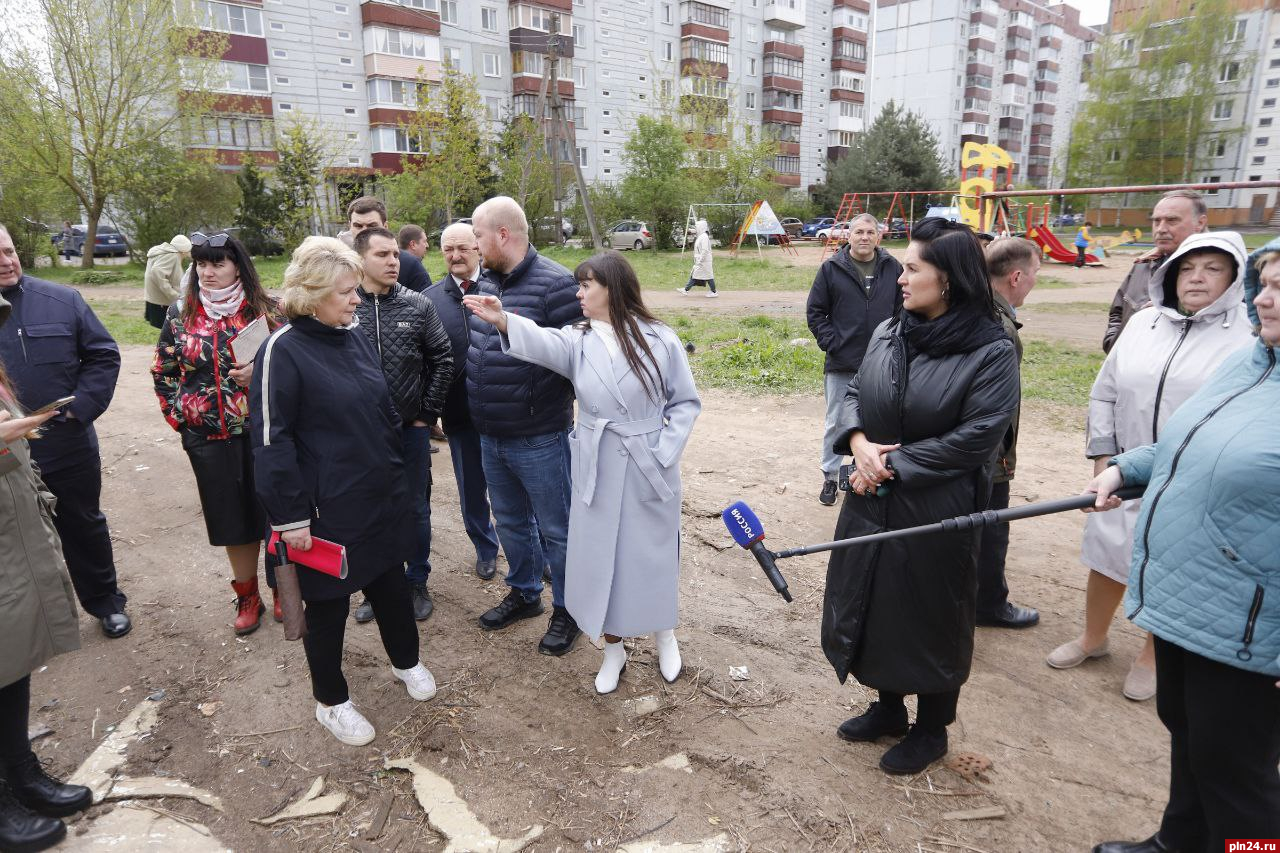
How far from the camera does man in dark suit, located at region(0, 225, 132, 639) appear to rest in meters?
3.58

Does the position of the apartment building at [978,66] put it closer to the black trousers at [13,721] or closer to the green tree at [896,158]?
the green tree at [896,158]

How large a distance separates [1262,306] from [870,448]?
1.10 meters

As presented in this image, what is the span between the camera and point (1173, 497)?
1985 mm

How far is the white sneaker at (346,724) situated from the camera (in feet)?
9.81

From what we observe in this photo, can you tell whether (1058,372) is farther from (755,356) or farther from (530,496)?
(530,496)

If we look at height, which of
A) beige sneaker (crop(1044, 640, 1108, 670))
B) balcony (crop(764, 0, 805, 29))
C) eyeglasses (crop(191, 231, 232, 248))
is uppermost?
balcony (crop(764, 0, 805, 29))

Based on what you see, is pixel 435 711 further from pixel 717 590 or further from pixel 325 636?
pixel 717 590

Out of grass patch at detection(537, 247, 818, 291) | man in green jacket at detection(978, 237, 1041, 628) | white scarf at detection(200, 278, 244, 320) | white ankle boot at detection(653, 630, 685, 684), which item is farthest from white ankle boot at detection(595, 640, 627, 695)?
grass patch at detection(537, 247, 818, 291)

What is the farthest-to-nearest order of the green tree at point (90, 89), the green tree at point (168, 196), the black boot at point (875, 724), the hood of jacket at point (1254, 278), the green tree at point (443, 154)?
the green tree at point (443, 154), the green tree at point (168, 196), the green tree at point (90, 89), the black boot at point (875, 724), the hood of jacket at point (1254, 278)

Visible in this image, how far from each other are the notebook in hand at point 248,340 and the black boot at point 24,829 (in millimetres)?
1828

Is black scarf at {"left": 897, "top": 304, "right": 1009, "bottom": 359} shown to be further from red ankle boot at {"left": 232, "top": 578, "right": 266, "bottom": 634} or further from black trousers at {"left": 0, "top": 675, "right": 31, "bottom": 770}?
red ankle boot at {"left": 232, "top": 578, "right": 266, "bottom": 634}

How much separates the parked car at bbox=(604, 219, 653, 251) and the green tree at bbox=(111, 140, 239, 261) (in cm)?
1510

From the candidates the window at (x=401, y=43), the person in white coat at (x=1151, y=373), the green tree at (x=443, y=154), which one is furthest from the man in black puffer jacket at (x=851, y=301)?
the window at (x=401, y=43)

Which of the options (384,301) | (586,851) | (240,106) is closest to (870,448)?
(586,851)
